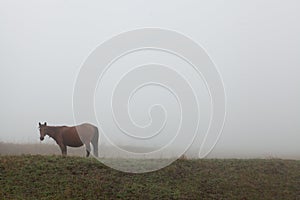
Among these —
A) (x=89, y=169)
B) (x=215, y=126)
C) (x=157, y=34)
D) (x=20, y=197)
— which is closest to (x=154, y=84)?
(x=157, y=34)

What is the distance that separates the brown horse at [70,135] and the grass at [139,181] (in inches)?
36.1

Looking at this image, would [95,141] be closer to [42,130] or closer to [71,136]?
[71,136]

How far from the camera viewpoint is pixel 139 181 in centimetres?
861

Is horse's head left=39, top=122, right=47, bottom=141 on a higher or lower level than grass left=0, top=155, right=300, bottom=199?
higher

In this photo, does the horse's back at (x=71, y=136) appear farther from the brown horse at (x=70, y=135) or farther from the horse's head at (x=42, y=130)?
the horse's head at (x=42, y=130)

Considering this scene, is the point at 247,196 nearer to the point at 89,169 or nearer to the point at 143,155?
the point at 143,155

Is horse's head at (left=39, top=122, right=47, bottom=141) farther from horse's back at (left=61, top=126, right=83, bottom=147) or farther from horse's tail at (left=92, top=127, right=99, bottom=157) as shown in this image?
horse's tail at (left=92, top=127, right=99, bottom=157)

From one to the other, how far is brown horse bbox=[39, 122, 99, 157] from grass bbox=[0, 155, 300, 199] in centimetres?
92

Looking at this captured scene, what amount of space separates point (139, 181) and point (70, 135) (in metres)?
2.63

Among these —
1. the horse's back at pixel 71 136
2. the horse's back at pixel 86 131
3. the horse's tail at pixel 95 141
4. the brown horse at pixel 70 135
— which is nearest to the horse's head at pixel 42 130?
the brown horse at pixel 70 135

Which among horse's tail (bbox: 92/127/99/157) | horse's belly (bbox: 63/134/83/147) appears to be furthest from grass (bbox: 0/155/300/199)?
horse's tail (bbox: 92/127/99/157)

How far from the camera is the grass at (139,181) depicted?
8164 millimetres

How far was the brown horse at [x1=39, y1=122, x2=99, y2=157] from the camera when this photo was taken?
1020 centimetres

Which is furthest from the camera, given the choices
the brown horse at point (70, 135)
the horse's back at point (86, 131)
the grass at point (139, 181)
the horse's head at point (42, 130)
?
the horse's head at point (42, 130)
